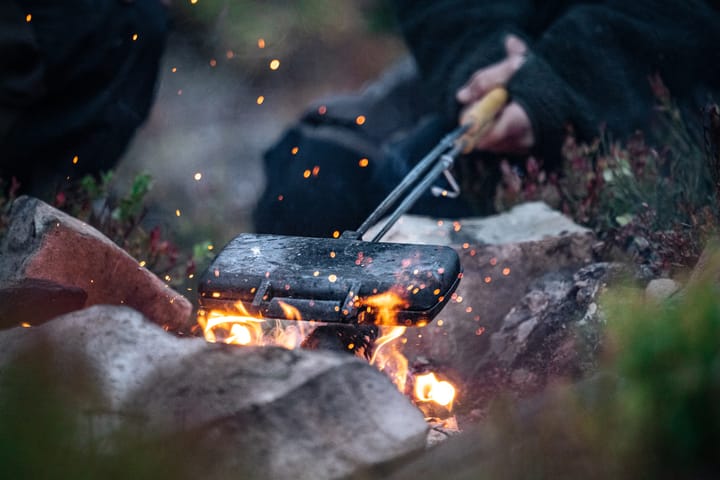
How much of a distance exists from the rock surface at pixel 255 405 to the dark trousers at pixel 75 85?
3.21 m

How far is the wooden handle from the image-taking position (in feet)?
13.8

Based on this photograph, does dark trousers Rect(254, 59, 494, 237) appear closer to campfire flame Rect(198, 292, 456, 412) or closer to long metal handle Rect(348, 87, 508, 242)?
long metal handle Rect(348, 87, 508, 242)

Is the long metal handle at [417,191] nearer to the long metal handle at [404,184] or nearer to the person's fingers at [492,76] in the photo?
the long metal handle at [404,184]

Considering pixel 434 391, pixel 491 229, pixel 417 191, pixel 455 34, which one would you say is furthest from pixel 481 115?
pixel 434 391

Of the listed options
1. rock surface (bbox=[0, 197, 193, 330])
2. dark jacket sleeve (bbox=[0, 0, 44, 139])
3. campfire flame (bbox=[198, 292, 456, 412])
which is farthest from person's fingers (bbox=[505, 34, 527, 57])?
rock surface (bbox=[0, 197, 193, 330])

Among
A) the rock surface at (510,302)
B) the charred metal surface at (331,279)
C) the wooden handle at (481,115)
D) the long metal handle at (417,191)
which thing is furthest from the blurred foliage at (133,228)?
the charred metal surface at (331,279)

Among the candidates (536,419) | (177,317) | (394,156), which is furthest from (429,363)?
(394,156)

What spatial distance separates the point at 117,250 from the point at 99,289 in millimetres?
143

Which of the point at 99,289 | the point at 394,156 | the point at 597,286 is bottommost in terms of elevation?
the point at 394,156

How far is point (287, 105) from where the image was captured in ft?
26.1

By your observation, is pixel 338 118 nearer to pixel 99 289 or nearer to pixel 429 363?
pixel 429 363

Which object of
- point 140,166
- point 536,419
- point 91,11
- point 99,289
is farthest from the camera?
point 140,166

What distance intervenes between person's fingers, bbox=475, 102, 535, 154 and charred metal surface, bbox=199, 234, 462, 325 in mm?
2163

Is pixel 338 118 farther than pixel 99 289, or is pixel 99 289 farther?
pixel 338 118
